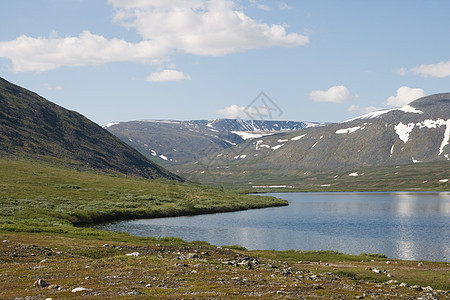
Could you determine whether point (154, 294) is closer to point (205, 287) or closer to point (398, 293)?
point (205, 287)

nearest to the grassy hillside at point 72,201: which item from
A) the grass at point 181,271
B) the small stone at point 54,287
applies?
the grass at point 181,271

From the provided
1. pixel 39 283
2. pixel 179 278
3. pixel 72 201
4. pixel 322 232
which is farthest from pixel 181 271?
pixel 72 201

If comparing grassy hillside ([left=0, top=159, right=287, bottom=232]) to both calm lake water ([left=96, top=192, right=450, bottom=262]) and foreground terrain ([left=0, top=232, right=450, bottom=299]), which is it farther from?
foreground terrain ([left=0, top=232, right=450, bottom=299])

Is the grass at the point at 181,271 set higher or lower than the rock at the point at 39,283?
lower

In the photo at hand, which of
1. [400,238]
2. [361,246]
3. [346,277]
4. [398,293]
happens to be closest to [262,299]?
[398,293]

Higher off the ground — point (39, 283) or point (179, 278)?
point (39, 283)

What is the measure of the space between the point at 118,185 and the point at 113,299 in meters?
133

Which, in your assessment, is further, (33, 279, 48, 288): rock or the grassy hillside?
the grassy hillside

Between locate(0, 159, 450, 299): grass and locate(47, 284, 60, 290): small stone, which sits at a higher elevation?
locate(47, 284, 60, 290): small stone

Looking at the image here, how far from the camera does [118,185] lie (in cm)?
14912

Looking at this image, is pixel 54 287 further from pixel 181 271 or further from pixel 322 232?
pixel 322 232

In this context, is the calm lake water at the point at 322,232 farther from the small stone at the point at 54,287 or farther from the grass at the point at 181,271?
the small stone at the point at 54,287

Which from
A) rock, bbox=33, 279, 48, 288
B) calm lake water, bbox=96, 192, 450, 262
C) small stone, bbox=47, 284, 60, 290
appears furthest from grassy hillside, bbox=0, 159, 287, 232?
small stone, bbox=47, 284, 60, 290

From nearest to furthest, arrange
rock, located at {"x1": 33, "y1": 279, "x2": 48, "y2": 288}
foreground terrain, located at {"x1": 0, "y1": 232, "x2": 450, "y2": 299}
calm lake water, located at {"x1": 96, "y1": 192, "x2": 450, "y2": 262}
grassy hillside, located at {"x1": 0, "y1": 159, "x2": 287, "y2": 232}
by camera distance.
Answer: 1. foreground terrain, located at {"x1": 0, "y1": 232, "x2": 450, "y2": 299}
2. rock, located at {"x1": 33, "y1": 279, "x2": 48, "y2": 288}
3. calm lake water, located at {"x1": 96, "y1": 192, "x2": 450, "y2": 262}
4. grassy hillside, located at {"x1": 0, "y1": 159, "x2": 287, "y2": 232}
